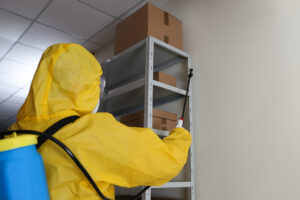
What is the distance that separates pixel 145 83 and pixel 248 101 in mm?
609

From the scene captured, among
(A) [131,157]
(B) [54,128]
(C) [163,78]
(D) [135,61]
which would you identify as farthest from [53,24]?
(A) [131,157]

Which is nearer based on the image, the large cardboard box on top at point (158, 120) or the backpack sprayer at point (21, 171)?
the backpack sprayer at point (21, 171)

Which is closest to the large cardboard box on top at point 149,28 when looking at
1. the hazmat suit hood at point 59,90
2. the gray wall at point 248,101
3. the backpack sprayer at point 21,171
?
the gray wall at point 248,101

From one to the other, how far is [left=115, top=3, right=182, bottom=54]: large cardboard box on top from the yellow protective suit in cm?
82

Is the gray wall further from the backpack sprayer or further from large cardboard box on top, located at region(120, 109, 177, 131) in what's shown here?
the backpack sprayer

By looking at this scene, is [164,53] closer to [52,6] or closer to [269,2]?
[269,2]

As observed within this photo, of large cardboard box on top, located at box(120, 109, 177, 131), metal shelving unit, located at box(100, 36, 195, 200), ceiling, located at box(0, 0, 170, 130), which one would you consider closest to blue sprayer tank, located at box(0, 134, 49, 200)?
metal shelving unit, located at box(100, 36, 195, 200)

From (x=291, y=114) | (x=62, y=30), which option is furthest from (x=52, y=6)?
(x=291, y=114)

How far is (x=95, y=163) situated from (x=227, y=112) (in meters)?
0.96

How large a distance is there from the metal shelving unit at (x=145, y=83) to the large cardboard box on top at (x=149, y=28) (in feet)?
0.22

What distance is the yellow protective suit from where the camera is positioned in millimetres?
736

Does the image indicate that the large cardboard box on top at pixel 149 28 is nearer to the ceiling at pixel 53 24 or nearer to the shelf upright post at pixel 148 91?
the shelf upright post at pixel 148 91

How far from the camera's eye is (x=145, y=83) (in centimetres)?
148

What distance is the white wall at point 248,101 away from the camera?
1183 mm
